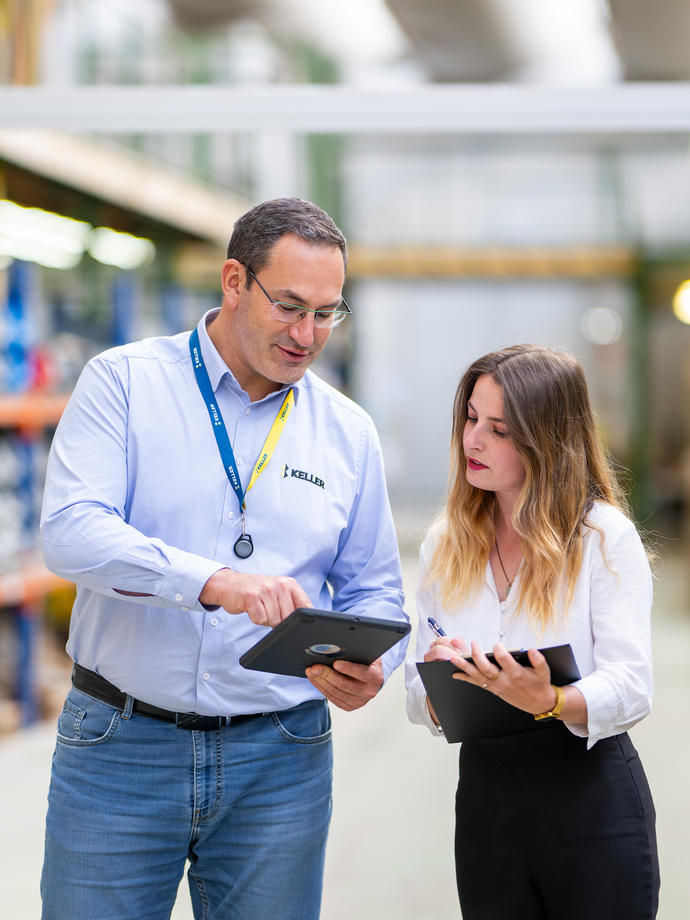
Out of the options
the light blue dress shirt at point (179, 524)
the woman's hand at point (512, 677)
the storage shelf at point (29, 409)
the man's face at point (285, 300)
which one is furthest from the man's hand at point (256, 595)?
the storage shelf at point (29, 409)

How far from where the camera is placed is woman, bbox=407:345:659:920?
1.50m

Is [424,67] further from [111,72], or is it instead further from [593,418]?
[593,418]

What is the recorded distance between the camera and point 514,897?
1.55 metres

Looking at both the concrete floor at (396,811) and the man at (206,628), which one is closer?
the man at (206,628)

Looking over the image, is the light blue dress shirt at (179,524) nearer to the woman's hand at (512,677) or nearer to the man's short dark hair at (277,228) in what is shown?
the man's short dark hair at (277,228)

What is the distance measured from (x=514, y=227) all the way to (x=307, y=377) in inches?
147

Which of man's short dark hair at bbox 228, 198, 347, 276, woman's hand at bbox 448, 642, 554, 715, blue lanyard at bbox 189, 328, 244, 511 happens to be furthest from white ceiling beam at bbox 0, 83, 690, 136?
woman's hand at bbox 448, 642, 554, 715

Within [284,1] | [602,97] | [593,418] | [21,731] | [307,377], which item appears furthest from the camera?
[21,731]

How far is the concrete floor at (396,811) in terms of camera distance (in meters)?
2.82

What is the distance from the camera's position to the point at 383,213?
16.6 ft

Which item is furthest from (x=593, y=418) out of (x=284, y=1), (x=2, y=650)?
(x=2, y=650)

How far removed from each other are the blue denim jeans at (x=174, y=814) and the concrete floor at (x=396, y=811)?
1171 mm

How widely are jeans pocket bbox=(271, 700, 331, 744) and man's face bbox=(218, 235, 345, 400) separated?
547 mm

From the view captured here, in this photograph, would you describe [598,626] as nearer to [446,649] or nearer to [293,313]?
[446,649]
